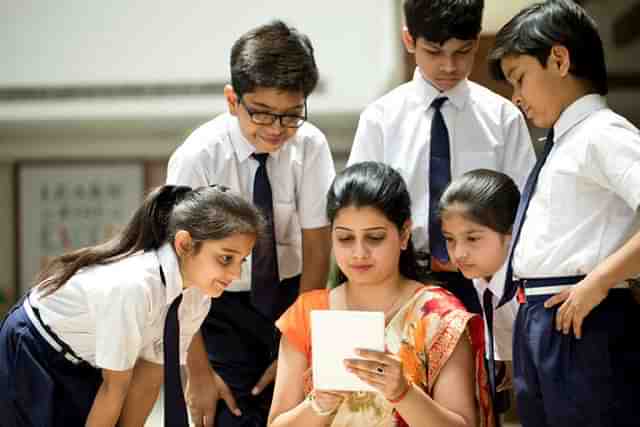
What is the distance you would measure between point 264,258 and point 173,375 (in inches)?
18.5

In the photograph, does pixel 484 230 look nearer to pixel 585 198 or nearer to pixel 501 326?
pixel 501 326

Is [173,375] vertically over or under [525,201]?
under

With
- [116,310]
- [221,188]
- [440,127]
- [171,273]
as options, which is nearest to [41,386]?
[116,310]

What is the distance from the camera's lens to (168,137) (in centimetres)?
750

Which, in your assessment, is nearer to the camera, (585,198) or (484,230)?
(585,198)

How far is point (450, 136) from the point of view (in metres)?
2.54

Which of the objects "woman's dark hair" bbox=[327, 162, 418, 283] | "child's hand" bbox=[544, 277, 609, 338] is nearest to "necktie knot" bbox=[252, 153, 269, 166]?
"woman's dark hair" bbox=[327, 162, 418, 283]

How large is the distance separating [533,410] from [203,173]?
120 cm

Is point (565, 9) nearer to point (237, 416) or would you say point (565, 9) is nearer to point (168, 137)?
point (237, 416)

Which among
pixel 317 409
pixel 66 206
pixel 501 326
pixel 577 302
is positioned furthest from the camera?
pixel 66 206

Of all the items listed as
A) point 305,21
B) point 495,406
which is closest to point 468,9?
point 495,406

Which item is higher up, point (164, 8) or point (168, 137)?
point (164, 8)

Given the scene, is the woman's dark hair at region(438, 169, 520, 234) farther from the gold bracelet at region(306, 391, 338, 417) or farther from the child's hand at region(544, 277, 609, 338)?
the gold bracelet at region(306, 391, 338, 417)

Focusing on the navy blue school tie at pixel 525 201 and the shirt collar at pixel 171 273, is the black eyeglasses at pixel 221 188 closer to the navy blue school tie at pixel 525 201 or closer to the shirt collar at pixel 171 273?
the shirt collar at pixel 171 273
